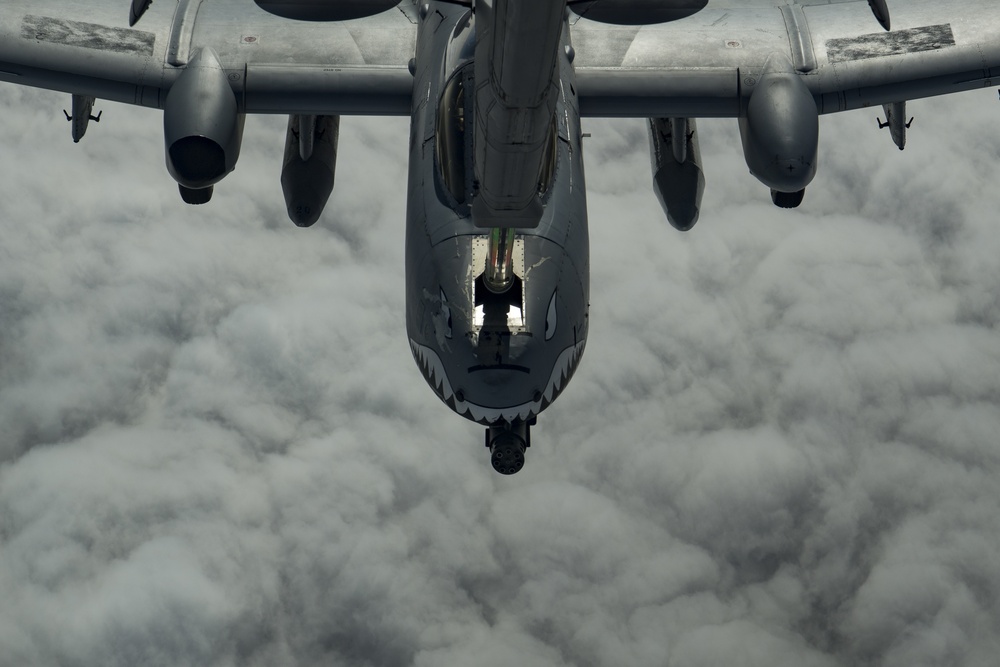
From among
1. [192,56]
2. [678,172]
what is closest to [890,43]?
[678,172]

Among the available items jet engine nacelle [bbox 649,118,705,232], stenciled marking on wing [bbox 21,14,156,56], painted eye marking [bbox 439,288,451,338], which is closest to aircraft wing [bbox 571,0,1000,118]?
jet engine nacelle [bbox 649,118,705,232]

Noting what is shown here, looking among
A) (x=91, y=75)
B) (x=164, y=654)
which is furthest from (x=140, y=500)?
(x=91, y=75)

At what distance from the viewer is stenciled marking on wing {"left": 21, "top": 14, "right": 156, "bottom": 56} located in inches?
1156

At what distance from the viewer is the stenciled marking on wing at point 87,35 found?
29.4 m

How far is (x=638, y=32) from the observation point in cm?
3042

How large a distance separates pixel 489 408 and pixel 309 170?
1463 cm

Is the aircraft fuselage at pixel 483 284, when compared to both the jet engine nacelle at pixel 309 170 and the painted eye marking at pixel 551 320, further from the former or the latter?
the jet engine nacelle at pixel 309 170

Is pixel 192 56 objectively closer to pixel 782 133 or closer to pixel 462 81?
pixel 462 81

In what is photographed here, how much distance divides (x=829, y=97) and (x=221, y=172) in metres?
16.5

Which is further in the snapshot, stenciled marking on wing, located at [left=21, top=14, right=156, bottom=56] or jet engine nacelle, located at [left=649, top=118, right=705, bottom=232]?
jet engine nacelle, located at [left=649, top=118, right=705, bottom=232]

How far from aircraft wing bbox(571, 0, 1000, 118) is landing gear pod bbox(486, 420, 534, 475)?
35.3 ft

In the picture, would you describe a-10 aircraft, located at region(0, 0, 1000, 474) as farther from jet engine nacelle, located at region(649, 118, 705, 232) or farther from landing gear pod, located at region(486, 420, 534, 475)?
jet engine nacelle, located at region(649, 118, 705, 232)

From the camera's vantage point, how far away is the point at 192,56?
2897cm

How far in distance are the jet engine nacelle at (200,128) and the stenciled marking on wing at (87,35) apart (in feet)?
8.34
